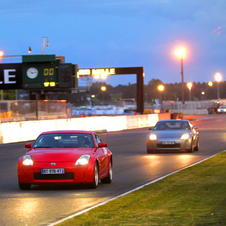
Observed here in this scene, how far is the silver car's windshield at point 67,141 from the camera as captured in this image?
10734 millimetres

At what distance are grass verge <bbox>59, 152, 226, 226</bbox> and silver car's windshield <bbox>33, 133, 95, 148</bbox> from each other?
1.74m

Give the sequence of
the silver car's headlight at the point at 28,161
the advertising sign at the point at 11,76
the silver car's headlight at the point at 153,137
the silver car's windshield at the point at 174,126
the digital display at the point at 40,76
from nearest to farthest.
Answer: the silver car's headlight at the point at 28,161
the silver car's headlight at the point at 153,137
the silver car's windshield at the point at 174,126
the digital display at the point at 40,76
the advertising sign at the point at 11,76

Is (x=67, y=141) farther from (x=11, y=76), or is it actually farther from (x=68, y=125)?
(x=11, y=76)

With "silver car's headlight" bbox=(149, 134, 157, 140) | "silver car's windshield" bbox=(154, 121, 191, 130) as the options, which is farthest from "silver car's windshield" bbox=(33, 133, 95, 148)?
"silver car's windshield" bbox=(154, 121, 191, 130)

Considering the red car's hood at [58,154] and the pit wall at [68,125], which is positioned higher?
the red car's hood at [58,154]

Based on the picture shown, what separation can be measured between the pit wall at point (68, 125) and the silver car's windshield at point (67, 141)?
15.5m

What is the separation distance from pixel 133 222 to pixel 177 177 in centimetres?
515

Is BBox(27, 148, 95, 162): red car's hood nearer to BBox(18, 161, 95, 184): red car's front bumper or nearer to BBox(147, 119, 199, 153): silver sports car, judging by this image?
BBox(18, 161, 95, 184): red car's front bumper

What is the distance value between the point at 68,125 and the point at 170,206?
25905mm

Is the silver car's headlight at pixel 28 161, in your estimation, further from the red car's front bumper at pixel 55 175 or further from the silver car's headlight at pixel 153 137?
the silver car's headlight at pixel 153 137

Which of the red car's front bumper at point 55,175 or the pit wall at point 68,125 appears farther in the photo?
the pit wall at point 68,125

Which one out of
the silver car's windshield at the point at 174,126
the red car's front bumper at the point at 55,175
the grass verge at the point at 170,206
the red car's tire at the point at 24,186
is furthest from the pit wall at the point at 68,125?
the grass verge at the point at 170,206

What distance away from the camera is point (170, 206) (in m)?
7.68

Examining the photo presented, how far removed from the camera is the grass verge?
659 cm
